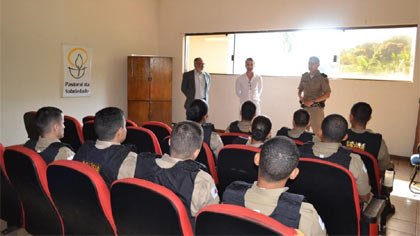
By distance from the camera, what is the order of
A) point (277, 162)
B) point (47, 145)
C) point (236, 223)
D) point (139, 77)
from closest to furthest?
point (236, 223) < point (277, 162) < point (47, 145) < point (139, 77)

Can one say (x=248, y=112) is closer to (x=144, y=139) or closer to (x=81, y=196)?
(x=144, y=139)

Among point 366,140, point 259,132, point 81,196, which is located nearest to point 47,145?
point 81,196

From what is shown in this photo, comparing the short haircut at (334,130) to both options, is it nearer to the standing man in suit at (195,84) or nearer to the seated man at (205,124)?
the seated man at (205,124)

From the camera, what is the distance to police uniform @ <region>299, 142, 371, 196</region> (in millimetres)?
2279

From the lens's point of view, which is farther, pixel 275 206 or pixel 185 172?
pixel 185 172

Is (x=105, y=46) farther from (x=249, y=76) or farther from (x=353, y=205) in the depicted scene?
(x=353, y=205)

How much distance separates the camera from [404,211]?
3600mm

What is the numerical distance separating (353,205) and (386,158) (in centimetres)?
128

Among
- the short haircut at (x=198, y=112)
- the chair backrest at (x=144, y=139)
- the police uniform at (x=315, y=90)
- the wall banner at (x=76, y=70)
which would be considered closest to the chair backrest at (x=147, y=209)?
the chair backrest at (x=144, y=139)

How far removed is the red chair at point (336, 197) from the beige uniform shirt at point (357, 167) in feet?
0.55

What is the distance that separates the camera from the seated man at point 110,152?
84.0 inches

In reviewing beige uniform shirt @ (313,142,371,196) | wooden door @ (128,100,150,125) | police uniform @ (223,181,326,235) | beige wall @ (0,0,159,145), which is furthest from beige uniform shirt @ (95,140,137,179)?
wooden door @ (128,100,150,125)

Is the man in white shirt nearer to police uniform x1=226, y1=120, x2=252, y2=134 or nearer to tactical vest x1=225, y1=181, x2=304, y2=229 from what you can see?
police uniform x1=226, y1=120, x2=252, y2=134

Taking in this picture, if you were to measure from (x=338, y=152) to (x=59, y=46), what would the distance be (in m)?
5.79
